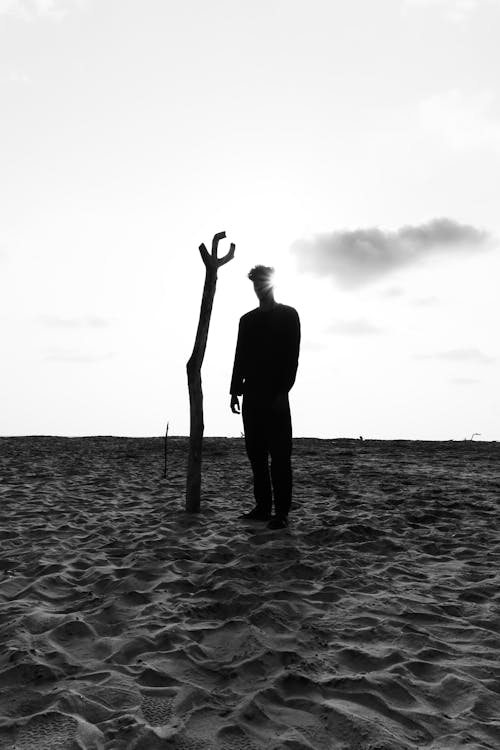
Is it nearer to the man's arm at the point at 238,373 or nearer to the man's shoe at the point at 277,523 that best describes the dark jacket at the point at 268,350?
the man's arm at the point at 238,373

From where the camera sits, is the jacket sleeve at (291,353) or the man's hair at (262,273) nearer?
the jacket sleeve at (291,353)

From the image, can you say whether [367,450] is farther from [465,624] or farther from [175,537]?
[465,624]

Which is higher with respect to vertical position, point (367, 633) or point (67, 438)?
point (67, 438)

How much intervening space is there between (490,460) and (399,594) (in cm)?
1000

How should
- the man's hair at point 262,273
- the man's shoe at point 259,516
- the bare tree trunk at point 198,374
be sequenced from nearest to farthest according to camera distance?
the man's hair at point 262,273 → the man's shoe at point 259,516 → the bare tree trunk at point 198,374

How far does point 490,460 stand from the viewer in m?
13.1

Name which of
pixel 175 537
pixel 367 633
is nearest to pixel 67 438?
pixel 175 537

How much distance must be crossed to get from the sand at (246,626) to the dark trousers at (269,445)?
1.23ft

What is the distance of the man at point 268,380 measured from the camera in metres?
5.85

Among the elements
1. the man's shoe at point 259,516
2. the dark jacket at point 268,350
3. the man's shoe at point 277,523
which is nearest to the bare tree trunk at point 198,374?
the man's shoe at point 259,516

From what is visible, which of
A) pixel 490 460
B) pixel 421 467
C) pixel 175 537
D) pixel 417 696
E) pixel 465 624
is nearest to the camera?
pixel 417 696

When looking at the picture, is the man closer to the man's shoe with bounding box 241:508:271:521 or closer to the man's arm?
the man's arm

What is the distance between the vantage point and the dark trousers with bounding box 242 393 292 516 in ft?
19.2

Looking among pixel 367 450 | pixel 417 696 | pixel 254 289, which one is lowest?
pixel 417 696
